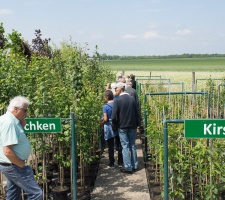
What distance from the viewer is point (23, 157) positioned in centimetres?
338

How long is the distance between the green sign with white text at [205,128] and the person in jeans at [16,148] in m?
1.82

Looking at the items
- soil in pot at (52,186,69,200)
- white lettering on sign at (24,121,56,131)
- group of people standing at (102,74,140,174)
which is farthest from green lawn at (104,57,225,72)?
white lettering on sign at (24,121,56,131)

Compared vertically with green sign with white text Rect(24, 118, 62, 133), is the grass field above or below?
above

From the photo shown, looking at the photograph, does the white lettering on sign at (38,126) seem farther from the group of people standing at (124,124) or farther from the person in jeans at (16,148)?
the group of people standing at (124,124)

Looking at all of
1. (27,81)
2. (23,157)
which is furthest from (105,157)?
(23,157)

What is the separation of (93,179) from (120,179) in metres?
0.53

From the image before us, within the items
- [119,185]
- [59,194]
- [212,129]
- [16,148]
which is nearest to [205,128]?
[212,129]

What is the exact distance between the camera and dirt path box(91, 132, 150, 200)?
5031 mm

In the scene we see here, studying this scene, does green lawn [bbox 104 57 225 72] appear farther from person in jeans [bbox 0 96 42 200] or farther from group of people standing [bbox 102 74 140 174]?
person in jeans [bbox 0 96 42 200]

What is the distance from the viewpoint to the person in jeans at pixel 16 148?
3.22m

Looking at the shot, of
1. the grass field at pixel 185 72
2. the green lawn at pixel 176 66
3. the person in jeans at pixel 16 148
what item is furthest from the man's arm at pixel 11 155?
the green lawn at pixel 176 66

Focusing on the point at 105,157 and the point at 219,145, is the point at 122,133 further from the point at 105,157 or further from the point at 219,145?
the point at 219,145

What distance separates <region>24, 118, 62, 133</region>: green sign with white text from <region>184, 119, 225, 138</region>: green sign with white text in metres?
1.48

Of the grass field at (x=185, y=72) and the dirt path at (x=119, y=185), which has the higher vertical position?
the grass field at (x=185, y=72)
